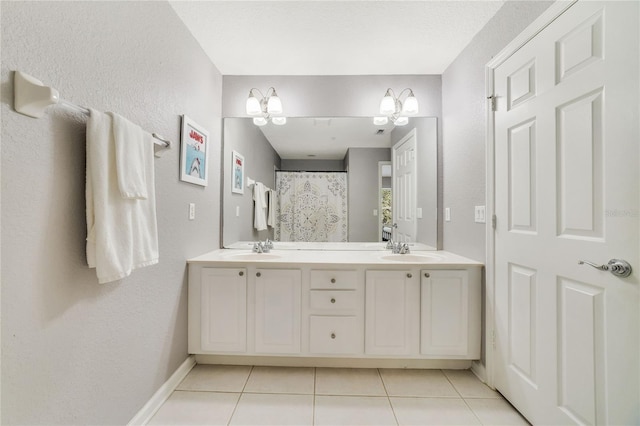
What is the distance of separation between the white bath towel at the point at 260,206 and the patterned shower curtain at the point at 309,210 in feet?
0.39

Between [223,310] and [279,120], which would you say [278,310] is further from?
[279,120]

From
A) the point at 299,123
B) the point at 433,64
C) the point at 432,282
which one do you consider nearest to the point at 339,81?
the point at 299,123

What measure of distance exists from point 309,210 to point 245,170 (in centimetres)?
68

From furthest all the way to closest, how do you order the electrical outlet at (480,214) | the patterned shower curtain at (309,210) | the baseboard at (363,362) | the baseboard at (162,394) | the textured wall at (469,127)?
the patterned shower curtain at (309,210), the baseboard at (363,362), the electrical outlet at (480,214), the textured wall at (469,127), the baseboard at (162,394)

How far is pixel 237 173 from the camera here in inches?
92.8

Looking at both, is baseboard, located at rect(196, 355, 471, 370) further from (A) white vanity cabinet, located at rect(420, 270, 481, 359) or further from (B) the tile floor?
(A) white vanity cabinet, located at rect(420, 270, 481, 359)

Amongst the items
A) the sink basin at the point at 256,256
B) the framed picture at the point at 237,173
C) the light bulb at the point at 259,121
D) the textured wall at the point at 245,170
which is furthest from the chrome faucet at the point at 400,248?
the light bulb at the point at 259,121

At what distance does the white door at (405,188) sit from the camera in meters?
2.33

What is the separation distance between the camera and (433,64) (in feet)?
7.16

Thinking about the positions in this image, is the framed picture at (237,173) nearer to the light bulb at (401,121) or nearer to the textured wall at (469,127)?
the light bulb at (401,121)

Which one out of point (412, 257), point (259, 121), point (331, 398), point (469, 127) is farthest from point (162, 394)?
point (469, 127)

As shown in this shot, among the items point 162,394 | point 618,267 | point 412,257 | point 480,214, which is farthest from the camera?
point 412,257

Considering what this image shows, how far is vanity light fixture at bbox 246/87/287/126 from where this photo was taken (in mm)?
2227

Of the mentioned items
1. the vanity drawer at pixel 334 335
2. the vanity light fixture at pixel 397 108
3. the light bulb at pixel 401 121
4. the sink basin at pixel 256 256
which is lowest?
the vanity drawer at pixel 334 335
